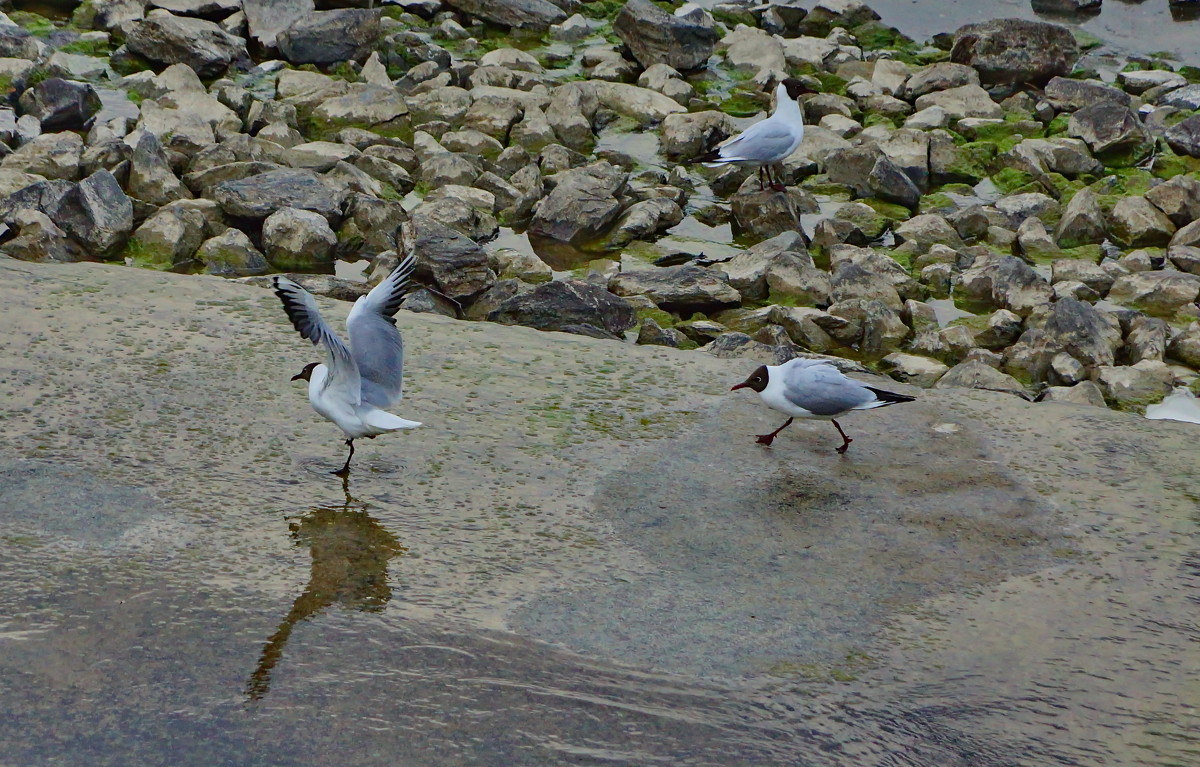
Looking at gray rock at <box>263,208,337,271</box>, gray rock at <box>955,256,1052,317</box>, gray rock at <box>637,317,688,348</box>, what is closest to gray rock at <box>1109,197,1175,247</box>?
gray rock at <box>955,256,1052,317</box>

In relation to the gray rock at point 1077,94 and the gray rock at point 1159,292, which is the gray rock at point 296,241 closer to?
the gray rock at point 1159,292

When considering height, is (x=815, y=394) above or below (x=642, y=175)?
above

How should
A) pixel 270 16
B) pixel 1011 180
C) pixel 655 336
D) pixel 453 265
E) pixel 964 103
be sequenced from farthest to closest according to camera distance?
pixel 270 16, pixel 964 103, pixel 1011 180, pixel 453 265, pixel 655 336

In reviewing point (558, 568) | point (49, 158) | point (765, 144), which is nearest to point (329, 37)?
point (49, 158)

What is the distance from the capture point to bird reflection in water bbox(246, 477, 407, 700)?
371cm

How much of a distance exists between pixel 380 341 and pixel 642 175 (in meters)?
7.26

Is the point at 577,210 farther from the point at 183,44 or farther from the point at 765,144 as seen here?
the point at 183,44

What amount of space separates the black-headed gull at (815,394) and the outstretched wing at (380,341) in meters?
1.57

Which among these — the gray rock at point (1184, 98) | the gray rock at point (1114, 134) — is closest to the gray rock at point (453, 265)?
the gray rock at point (1114, 134)

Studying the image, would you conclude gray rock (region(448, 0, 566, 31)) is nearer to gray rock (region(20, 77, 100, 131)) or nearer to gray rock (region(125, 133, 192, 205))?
gray rock (region(20, 77, 100, 131))

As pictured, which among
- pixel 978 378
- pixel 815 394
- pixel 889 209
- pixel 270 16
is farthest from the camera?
pixel 270 16

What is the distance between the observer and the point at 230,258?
9.27 m

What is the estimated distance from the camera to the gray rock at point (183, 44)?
13234 millimetres

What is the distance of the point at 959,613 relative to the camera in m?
4.05
